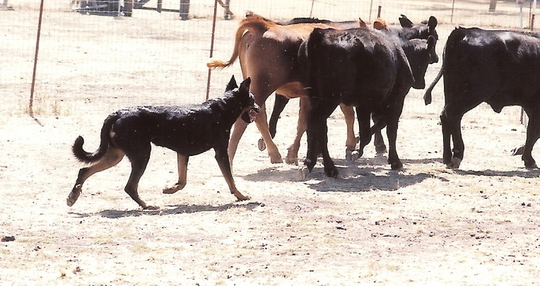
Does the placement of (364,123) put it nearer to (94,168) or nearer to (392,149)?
(392,149)

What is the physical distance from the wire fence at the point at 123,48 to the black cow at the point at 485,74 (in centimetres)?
583

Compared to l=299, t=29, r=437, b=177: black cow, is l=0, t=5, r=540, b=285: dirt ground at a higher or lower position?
lower

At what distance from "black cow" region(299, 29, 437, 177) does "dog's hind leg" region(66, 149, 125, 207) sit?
107 inches

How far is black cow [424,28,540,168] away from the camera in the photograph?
12.9 m

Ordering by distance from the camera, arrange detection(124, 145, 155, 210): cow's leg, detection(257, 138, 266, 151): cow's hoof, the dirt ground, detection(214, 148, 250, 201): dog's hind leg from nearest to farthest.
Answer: the dirt ground
detection(124, 145, 155, 210): cow's leg
detection(214, 148, 250, 201): dog's hind leg
detection(257, 138, 266, 151): cow's hoof

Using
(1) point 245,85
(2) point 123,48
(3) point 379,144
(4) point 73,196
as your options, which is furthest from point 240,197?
(2) point 123,48

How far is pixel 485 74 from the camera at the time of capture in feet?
42.4

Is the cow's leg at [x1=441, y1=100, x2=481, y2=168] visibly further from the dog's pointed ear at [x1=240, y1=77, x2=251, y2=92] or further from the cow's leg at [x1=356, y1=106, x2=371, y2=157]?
the dog's pointed ear at [x1=240, y1=77, x2=251, y2=92]

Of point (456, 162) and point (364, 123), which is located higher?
point (364, 123)

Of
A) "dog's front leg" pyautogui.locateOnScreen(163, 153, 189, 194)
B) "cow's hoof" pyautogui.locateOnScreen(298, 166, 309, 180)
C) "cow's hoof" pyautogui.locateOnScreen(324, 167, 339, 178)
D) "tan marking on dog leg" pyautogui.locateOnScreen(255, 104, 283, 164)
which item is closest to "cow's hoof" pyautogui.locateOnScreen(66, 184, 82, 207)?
"dog's front leg" pyautogui.locateOnScreen(163, 153, 189, 194)

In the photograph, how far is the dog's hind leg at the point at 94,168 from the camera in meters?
10.3

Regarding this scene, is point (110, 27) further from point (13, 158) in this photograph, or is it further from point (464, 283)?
point (464, 283)

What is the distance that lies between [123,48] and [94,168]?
1459 cm

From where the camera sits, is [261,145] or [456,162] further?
[261,145]
